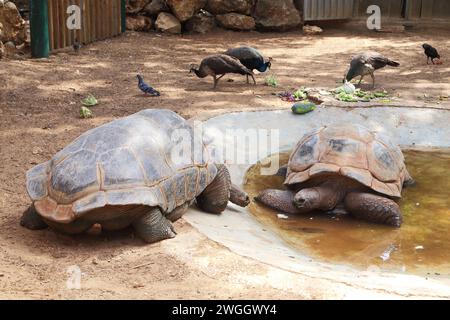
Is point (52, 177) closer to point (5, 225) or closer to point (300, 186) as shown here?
point (5, 225)

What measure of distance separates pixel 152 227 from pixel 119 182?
0.43m

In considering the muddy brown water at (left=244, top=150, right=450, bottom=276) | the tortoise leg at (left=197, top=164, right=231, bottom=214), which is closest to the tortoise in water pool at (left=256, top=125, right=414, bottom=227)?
the muddy brown water at (left=244, top=150, right=450, bottom=276)

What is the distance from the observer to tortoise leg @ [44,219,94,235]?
202 inches

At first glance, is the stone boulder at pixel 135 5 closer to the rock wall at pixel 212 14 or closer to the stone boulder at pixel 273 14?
the rock wall at pixel 212 14

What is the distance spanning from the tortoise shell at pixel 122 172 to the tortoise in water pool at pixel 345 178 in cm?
138

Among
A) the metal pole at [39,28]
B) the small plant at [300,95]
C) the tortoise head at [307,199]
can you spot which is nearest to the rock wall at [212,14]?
the metal pole at [39,28]

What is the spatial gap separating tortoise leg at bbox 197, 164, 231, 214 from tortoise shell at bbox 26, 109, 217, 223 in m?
0.24

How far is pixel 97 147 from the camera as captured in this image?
525 cm

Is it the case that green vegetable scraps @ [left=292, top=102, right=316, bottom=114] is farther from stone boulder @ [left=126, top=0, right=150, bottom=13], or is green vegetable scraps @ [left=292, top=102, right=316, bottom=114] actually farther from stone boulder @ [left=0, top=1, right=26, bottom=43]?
stone boulder @ [left=126, top=0, right=150, bottom=13]

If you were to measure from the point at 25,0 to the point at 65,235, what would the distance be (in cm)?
1067

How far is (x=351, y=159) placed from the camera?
22.7ft

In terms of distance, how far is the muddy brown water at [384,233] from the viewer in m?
5.77

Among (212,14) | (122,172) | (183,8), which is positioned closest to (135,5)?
(183,8)

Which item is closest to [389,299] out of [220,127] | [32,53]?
[220,127]
